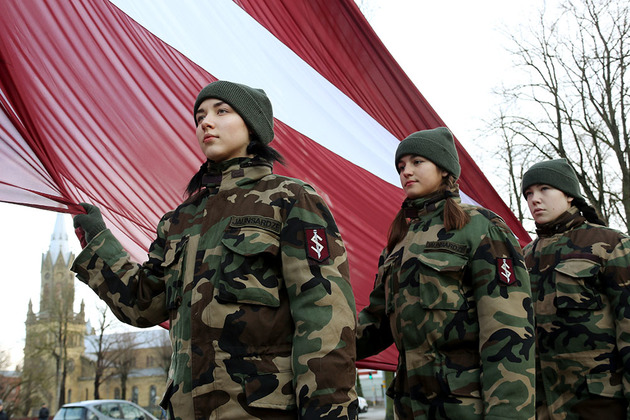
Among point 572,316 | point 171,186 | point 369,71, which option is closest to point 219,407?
point 171,186

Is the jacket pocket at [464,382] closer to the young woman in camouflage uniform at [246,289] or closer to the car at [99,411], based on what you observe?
the young woman in camouflage uniform at [246,289]

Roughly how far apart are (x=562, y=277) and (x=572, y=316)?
0.21 m

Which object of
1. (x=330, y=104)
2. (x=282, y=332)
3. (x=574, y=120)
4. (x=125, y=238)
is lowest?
(x=282, y=332)

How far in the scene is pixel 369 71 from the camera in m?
4.37

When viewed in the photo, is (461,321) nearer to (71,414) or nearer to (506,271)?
(506,271)

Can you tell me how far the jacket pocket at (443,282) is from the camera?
2.54 meters

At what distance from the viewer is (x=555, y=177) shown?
3811 millimetres

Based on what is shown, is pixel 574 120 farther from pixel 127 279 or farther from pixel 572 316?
pixel 127 279

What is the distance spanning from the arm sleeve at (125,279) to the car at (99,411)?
13841mm

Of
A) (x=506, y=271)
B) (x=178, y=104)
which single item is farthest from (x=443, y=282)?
(x=178, y=104)

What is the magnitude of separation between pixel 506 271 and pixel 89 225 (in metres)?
1.60

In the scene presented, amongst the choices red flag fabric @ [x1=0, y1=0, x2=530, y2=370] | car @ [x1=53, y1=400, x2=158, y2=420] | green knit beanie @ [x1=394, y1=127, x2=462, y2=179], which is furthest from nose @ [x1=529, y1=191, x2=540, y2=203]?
car @ [x1=53, y1=400, x2=158, y2=420]

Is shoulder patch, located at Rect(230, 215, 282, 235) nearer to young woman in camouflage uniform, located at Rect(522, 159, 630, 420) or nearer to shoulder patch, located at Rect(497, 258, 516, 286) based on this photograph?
shoulder patch, located at Rect(497, 258, 516, 286)

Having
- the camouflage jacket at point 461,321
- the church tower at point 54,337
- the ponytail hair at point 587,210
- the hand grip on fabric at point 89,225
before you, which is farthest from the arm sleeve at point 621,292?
the church tower at point 54,337
